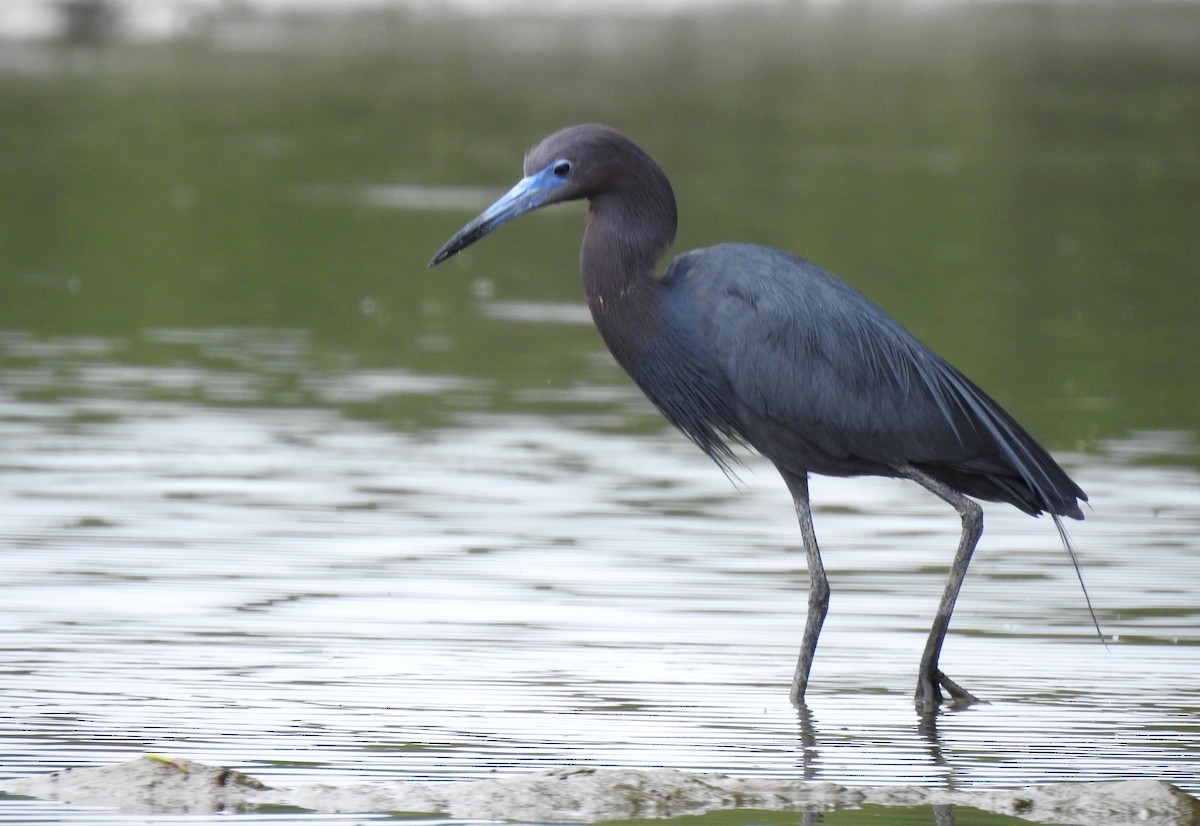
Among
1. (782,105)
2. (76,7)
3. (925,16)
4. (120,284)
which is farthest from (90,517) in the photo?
(925,16)

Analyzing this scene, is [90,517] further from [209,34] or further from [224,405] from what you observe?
[209,34]

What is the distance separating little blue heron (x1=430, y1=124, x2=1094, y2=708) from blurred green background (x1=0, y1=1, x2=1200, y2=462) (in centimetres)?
407

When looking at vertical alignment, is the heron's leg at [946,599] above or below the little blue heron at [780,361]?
below

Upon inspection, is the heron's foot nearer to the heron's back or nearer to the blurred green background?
the heron's back

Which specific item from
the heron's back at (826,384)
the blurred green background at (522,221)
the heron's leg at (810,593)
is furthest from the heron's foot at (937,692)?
the blurred green background at (522,221)

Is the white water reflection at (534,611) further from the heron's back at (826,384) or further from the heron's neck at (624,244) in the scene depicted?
the heron's neck at (624,244)

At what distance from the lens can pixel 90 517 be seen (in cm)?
938

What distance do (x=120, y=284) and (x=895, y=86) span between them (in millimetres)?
24018

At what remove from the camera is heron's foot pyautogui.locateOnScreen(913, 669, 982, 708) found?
7172 millimetres

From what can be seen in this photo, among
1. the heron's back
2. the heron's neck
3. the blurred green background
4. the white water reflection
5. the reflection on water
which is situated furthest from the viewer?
→ the blurred green background

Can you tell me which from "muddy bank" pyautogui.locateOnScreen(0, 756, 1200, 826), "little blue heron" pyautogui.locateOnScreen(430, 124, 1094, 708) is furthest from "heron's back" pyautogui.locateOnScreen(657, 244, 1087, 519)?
"muddy bank" pyautogui.locateOnScreen(0, 756, 1200, 826)

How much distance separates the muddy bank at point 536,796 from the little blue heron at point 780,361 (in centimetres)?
132

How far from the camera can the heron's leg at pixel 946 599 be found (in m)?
7.19

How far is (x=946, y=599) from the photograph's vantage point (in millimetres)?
7367
